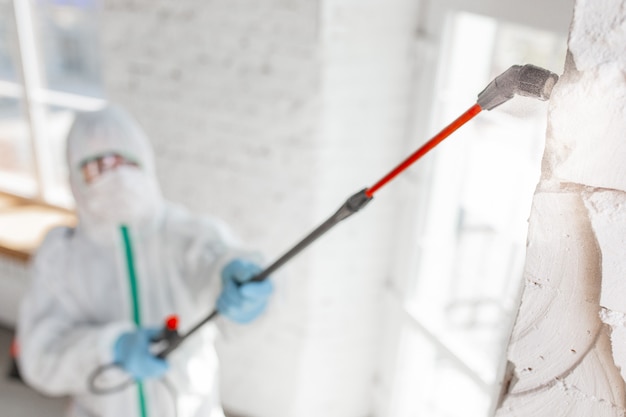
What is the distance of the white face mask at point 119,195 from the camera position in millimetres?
1647

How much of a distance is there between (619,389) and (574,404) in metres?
0.05

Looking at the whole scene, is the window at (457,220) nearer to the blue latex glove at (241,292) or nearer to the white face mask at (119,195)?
the blue latex glove at (241,292)

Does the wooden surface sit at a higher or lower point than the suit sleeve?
lower

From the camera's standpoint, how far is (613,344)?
62 cm

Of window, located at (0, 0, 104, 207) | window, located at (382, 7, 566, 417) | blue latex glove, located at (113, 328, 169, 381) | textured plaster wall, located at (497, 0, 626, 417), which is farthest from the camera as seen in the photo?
window, located at (0, 0, 104, 207)

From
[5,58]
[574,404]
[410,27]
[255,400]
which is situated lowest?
[255,400]

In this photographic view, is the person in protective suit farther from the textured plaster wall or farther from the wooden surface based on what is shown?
the wooden surface

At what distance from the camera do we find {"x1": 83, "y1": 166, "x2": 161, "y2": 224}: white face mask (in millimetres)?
1647

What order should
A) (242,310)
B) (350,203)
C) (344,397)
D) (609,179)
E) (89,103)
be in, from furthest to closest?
(89,103) → (344,397) → (242,310) → (350,203) → (609,179)

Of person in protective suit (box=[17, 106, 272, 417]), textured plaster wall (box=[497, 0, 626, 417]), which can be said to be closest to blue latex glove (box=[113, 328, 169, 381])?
person in protective suit (box=[17, 106, 272, 417])

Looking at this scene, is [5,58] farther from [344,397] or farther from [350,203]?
[350,203]

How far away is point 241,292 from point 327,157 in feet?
2.56

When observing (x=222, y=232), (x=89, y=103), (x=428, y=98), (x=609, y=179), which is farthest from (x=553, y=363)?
(x=89, y=103)

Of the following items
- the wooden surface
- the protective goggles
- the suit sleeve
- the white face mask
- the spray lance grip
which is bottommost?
the wooden surface
